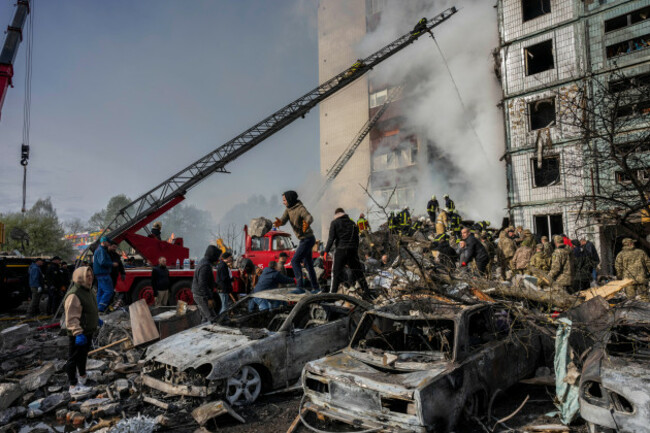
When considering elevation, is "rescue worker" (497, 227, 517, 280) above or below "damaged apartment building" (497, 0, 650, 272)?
below

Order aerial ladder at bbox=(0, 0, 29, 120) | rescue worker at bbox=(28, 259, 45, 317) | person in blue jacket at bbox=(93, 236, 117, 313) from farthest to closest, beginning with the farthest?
1. aerial ladder at bbox=(0, 0, 29, 120)
2. rescue worker at bbox=(28, 259, 45, 317)
3. person in blue jacket at bbox=(93, 236, 117, 313)

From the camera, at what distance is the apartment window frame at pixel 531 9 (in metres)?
18.3

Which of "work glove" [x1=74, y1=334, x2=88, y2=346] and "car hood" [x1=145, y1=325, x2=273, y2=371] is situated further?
"work glove" [x1=74, y1=334, x2=88, y2=346]

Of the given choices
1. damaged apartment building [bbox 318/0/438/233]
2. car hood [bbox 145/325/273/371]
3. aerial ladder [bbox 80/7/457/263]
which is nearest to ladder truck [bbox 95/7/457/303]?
aerial ladder [bbox 80/7/457/263]

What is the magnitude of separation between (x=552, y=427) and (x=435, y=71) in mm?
27602

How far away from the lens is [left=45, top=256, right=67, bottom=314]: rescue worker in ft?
36.9

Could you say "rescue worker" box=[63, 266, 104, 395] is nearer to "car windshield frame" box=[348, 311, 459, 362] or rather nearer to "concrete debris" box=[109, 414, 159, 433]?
"concrete debris" box=[109, 414, 159, 433]

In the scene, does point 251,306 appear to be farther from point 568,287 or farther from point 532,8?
point 532,8

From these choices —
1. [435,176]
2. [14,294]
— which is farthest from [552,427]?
[435,176]

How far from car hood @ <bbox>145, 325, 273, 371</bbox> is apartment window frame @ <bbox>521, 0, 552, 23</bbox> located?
19484 millimetres

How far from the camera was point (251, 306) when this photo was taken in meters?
6.52

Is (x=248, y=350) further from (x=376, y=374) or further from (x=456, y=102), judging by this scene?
(x=456, y=102)

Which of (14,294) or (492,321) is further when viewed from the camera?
(14,294)

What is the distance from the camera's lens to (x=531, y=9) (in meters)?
18.8
